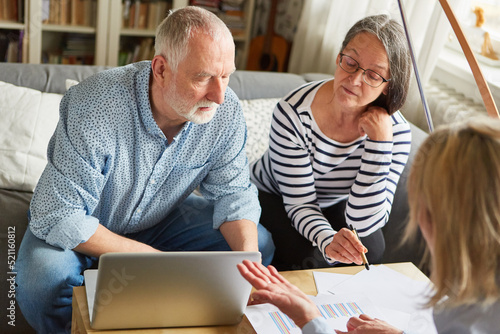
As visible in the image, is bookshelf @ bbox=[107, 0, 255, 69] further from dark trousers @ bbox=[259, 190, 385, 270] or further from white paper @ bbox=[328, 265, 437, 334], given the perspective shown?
white paper @ bbox=[328, 265, 437, 334]

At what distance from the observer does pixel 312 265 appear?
1769mm

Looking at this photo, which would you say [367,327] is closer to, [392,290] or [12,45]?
[392,290]

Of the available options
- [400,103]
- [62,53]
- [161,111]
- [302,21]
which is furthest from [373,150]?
[62,53]

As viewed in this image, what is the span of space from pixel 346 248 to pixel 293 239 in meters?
0.37

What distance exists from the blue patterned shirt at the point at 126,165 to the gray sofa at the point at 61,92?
1.04 feet

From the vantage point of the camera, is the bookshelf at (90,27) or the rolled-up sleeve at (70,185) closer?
the rolled-up sleeve at (70,185)

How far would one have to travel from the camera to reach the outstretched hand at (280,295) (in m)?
1.06

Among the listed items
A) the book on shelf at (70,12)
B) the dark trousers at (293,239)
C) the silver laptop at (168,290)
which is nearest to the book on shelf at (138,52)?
the book on shelf at (70,12)

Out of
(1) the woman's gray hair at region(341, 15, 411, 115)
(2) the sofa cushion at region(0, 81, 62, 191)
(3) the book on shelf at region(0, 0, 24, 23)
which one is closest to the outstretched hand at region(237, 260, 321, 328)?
(1) the woman's gray hair at region(341, 15, 411, 115)

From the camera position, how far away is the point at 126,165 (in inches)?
58.6

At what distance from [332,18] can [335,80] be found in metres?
1.47

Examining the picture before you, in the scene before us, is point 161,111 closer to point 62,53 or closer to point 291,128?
point 291,128

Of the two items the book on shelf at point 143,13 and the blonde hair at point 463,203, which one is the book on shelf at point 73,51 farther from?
the blonde hair at point 463,203

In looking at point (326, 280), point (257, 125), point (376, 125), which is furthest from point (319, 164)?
point (257, 125)
